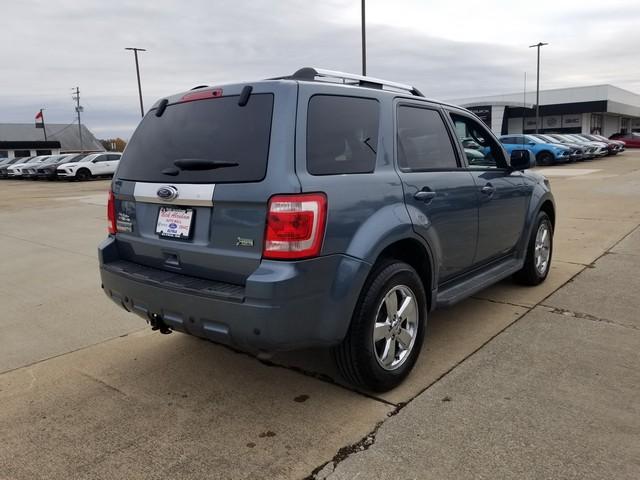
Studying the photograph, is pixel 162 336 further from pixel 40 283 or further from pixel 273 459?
pixel 40 283

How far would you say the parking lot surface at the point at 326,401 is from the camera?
2596 mm

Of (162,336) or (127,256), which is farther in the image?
(162,336)

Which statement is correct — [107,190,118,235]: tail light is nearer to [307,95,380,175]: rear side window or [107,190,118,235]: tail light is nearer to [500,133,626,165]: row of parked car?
[307,95,380,175]: rear side window

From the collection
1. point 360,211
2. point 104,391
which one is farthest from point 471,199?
point 104,391

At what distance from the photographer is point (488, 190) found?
14.0 feet

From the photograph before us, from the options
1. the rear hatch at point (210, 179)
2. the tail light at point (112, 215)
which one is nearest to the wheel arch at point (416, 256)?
the rear hatch at point (210, 179)

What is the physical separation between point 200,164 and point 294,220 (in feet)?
2.30

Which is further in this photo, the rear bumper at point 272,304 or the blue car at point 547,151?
the blue car at point 547,151

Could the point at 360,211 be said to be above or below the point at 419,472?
above

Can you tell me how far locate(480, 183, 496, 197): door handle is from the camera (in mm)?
4195

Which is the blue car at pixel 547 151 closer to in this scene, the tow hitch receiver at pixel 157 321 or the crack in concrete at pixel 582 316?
the crack in concrete at pixel 582 316

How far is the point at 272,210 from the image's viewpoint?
269 cm

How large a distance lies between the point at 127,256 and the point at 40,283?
3130mm

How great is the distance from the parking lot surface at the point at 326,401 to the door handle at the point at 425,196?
1126mm
